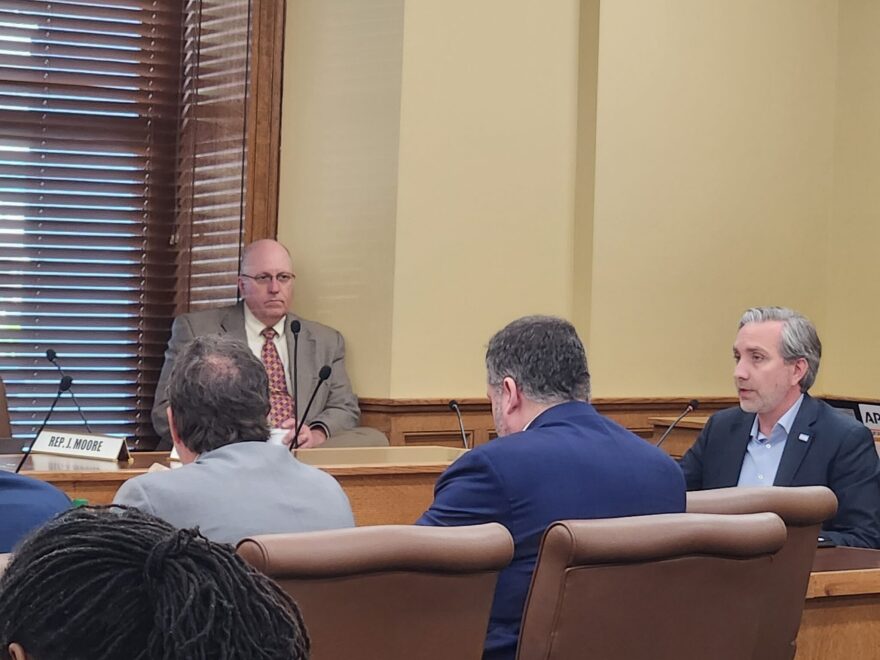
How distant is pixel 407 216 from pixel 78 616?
4.78 meters

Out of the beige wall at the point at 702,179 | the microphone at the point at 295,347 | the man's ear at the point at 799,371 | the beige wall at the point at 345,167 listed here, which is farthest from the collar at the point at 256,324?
the man's ear at the point at 799,371

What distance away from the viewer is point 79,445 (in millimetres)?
3945

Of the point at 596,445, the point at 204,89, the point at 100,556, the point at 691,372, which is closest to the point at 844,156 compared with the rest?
the point at 691,372

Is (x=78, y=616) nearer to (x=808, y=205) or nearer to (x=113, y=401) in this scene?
(x=113, y=401)

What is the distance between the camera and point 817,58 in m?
6.56

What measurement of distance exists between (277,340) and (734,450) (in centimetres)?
239

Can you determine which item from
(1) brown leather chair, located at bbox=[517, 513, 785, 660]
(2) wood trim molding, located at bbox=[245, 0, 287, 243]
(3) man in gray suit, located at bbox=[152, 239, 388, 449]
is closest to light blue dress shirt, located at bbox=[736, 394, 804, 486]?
(1) brown leather chair, located at bbox=[517, 513, 785, 660]

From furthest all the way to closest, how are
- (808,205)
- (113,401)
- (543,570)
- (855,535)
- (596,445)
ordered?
(808,205) < (113,401) < (855,535) < (596,445) < (543,570)

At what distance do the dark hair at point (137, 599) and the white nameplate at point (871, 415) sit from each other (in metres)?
4.24

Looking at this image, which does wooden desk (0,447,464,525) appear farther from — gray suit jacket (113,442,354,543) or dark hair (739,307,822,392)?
gray suit jacket (113,442,354,543)

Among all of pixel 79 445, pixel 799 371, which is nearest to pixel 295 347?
pixel 79 445

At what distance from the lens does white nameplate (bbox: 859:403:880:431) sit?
479 cm

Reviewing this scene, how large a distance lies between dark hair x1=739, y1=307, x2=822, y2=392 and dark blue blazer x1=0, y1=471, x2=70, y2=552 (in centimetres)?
218

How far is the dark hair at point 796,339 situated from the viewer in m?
3.64
